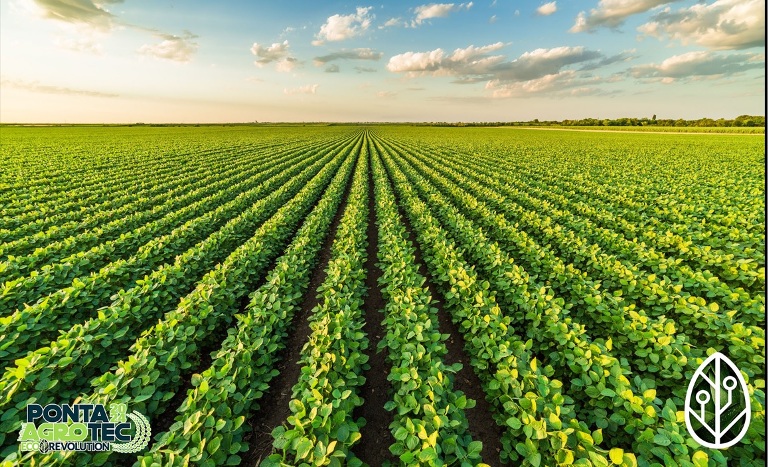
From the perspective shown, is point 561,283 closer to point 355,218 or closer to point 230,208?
point 355,218

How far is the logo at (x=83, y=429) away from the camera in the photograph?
311 cm

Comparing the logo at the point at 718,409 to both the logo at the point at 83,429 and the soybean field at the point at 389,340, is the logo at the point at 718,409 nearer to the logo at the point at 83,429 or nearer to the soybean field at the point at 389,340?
the soybean field at the point at 389,340

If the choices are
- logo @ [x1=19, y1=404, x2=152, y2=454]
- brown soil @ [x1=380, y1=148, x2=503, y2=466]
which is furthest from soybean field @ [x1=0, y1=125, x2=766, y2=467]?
logo @ [x1=19, y1=404, x2=152, y2=454]

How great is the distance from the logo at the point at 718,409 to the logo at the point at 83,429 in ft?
18.5

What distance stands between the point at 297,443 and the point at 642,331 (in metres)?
4.87

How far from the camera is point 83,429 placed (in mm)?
3188

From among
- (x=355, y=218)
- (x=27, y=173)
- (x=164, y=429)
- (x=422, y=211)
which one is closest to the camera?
(x=164, y=429)

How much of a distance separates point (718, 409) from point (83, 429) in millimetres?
6682

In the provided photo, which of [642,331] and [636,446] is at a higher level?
[642,331]

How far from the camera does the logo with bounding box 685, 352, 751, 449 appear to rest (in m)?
3.19

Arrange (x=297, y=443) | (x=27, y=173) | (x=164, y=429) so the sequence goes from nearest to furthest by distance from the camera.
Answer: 1. (x=297, y=443)
2. (x=164, y=429)
3. (x=27, y=173)

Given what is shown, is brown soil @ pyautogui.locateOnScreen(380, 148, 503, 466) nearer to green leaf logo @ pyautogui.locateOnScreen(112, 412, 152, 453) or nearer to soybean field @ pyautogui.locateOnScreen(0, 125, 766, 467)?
soybean field @ pyautogui.locateOnScreen(0, 125, 766, 467)

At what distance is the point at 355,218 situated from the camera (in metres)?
10.5

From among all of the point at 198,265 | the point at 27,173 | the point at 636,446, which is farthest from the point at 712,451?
the point at 27,173
